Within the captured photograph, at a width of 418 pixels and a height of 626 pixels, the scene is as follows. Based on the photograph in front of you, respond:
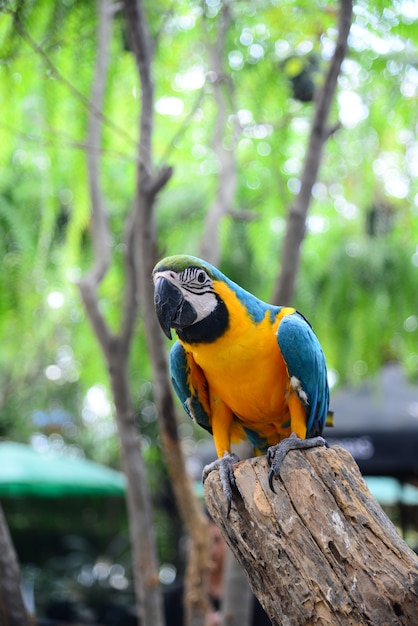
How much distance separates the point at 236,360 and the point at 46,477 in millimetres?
4706

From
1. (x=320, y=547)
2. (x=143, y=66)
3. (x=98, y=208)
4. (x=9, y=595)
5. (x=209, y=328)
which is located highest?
(x=143, y=66)

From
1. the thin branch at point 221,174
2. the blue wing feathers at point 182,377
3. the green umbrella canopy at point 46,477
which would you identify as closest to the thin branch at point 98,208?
the thin branch at point 221,174

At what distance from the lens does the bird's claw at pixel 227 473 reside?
1.49 m

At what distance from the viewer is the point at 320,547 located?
4.40 ft

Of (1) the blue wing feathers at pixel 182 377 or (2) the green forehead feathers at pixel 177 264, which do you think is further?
(1) the blue wing feathers at pixel 182 377

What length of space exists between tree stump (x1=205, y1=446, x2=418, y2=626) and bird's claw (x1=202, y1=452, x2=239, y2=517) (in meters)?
0.02

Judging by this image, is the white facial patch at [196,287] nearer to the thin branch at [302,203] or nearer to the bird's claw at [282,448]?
the bird's claw at [282,448]

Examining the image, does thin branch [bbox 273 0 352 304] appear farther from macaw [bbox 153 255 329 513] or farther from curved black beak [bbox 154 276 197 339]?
curved black beak [bbox 154 276 197 339]

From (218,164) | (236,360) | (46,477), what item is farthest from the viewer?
(46,477)

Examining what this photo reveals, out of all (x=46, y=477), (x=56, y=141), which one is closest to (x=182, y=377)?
(x=56, y=141)

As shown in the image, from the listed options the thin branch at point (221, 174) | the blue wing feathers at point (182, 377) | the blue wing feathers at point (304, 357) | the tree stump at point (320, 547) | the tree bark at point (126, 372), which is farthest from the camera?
the thin branch at point (221, 174)

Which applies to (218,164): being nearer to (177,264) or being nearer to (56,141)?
(56,141)

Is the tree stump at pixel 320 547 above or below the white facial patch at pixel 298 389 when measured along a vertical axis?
below

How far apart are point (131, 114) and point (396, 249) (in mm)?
1566
